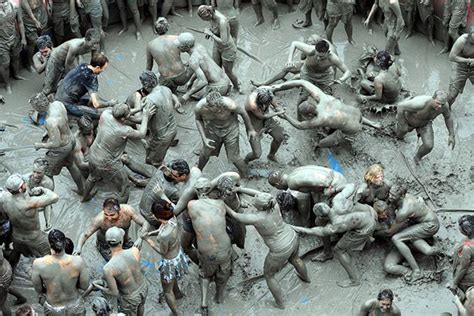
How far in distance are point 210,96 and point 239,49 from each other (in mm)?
3580

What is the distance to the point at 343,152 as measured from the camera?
12.6 metres

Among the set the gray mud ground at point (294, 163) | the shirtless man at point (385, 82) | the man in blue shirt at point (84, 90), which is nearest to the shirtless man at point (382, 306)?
the gray mud ground at point (294, 163)

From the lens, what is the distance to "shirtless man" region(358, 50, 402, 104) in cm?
1297

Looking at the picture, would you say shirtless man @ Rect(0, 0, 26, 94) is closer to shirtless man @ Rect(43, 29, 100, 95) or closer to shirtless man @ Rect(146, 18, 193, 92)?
shirtless man @ Rect(43, 29, 100, 95)

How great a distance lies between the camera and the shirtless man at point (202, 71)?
12539 mm

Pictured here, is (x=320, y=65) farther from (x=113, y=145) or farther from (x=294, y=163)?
(x=113, y=145)

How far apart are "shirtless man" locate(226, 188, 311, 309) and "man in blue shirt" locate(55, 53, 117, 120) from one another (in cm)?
295

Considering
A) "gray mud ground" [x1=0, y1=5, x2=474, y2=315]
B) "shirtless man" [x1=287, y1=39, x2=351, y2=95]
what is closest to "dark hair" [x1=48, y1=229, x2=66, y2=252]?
"gray mud ground" [x1=0, y1=5, x2=474, y2=315]

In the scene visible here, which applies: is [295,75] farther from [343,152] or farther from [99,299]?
[99,299]

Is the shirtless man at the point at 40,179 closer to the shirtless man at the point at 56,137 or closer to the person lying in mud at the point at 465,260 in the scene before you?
the shirtless man at the point at 56,137

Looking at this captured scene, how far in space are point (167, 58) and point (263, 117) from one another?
1927mm

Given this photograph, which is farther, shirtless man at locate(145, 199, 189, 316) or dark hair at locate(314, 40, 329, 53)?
dark hair at locate(314, 40, 329, 53)

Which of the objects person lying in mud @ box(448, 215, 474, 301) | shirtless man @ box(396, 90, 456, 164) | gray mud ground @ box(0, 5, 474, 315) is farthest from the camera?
shirtless man @ box(396, 90, 456, 164)

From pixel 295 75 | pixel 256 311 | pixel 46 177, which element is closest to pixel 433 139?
pixel 295 75
